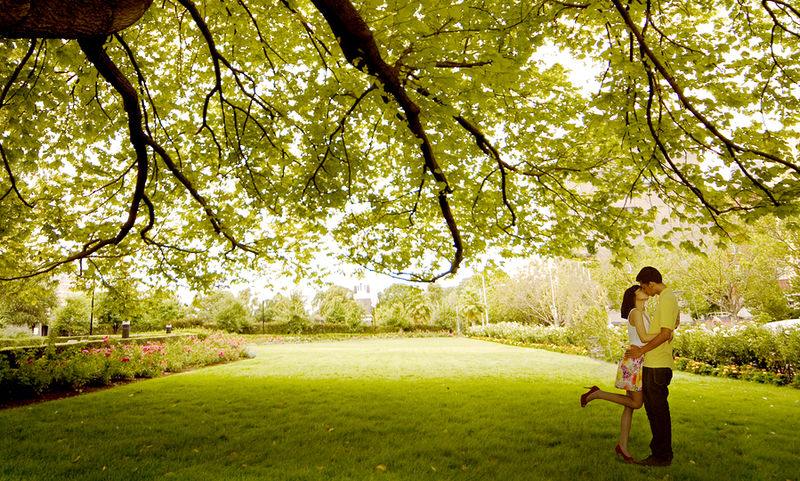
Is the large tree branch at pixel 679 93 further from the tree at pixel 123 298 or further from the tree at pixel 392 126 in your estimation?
the tree at pixel 123 298

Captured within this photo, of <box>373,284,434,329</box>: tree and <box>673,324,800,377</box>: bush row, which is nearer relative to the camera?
<box>673,324,800,377</box>: bush row

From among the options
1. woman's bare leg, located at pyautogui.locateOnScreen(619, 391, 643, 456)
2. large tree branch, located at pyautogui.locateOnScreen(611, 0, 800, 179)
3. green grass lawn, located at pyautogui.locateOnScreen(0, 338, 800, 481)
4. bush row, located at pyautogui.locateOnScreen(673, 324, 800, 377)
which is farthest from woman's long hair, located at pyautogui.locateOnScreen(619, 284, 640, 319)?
bush row, located at pyautogui.locateOnScreen(673, 324, 800, 377)

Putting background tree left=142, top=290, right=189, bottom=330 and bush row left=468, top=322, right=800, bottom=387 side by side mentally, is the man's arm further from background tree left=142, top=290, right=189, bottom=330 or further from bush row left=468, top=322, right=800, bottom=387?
background tree left=142, top=290, right=189, bottom=330

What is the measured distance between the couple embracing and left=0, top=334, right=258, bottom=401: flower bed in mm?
11437

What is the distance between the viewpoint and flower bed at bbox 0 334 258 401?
8.93m

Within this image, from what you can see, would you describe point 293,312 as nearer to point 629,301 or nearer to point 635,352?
point 629,301

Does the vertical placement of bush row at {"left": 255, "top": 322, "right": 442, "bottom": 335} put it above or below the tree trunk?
below

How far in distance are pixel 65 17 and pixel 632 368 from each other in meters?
5.83

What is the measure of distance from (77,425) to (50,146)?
517cm

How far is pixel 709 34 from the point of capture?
25.2ft

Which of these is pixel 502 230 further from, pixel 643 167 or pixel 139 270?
pixel 139 270

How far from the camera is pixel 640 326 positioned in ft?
14.1

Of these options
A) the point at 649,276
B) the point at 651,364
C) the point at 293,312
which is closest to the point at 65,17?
the point at 649,276

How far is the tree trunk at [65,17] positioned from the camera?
2.50 meters
